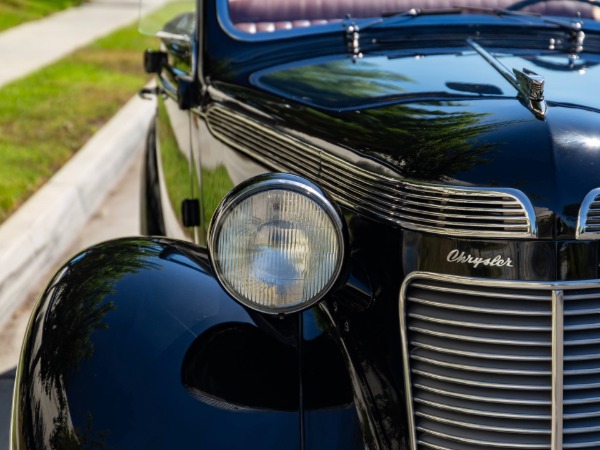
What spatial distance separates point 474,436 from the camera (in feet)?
6.46

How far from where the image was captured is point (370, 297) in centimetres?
217

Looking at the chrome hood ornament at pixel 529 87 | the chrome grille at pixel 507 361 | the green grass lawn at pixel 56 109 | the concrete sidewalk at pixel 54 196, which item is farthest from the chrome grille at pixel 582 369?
the green grass lawn at pixel 56 109

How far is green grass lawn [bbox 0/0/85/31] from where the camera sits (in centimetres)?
1323

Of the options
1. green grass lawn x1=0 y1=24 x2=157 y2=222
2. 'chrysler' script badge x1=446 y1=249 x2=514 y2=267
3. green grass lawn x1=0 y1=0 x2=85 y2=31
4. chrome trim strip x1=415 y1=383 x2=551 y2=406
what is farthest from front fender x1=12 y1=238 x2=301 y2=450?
green grass lawn x1=0 y1=0 x2=85 y2=31

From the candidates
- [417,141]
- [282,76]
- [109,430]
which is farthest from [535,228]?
[282,76]

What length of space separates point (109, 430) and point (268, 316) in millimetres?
460

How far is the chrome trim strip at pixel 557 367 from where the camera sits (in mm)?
1872

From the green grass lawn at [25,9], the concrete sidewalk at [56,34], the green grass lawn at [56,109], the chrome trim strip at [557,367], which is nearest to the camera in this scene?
the chrome trim strip at [557,367]

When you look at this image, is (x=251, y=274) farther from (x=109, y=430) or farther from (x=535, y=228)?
(x=535, y=228)

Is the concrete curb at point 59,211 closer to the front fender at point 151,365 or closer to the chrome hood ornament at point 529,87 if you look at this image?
the front fender at point 151,365

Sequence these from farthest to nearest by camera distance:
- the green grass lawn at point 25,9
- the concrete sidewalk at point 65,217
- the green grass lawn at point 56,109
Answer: the green grass lawn at point 25,9
the green grass lawn at point 56,109
the concrete sidewalk at point 65,217

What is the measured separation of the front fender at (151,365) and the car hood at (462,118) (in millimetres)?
490

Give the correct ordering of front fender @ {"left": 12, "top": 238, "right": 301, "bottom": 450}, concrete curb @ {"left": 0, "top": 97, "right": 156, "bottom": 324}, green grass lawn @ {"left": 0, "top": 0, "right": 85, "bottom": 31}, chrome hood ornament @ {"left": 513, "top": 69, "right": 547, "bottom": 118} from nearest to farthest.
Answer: front fender @ {"left": 12, "top": 238, "right": 301, "bottom": 450}, chrome hood ornament @ {"left": 513, "top": 69, "right": 547, "bottom": 118}, concrete curb @ {"left": 0, "top": 97, "right": 156, "bottom": 324}, green grass lawn @ {"left": 0, "top": 0, "right": 85, "bottom": 31}

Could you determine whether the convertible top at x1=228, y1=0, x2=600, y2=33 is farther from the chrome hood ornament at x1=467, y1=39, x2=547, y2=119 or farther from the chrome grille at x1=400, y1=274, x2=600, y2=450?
the chrome grille at x1=400, y1=274, x2=600, y2=450
